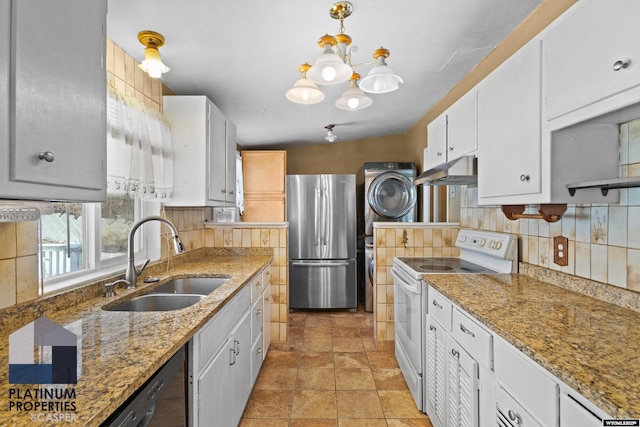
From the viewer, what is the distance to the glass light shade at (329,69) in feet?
4.74

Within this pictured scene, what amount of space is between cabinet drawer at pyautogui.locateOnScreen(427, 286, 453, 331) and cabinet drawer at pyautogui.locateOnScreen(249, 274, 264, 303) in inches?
44.8

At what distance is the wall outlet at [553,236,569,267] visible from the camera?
1.60 meters

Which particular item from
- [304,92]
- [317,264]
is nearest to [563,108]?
[304,92]

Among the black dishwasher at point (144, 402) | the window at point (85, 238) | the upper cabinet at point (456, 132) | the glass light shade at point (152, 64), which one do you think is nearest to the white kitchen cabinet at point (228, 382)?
the black dishwasher at point (144, 402)

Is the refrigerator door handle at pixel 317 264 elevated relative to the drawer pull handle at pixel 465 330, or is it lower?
lower

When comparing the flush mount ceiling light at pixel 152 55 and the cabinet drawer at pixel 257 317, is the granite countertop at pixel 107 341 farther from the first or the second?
the flush mount ceiling light at pixel 152 55

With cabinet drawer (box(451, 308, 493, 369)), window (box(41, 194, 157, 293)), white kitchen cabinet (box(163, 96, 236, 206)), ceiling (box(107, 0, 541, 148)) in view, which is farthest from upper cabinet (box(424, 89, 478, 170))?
window (box(41, 194, 157, 293))

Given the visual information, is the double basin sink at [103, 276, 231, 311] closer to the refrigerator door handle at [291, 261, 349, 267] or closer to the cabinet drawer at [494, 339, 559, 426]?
the cabinet drawer at [494, 339, 559, 426]

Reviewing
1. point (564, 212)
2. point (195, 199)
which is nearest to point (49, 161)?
point (195, 199)

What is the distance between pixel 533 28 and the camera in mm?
1917

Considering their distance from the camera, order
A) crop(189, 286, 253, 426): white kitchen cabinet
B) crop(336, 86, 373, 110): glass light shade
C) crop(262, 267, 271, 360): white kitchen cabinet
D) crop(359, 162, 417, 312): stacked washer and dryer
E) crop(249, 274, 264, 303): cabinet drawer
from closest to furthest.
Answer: crop(189, 286, 253, 426): white kitchen cabinet
crop(336, 86, 373, 110): glass light shade
crop(249, 274, 264, 303): cabinet drawer
crop(262, 267, 271, 360): white kitchen cabinet
crop(359, 162, 417, 312): stacked washer and dryer

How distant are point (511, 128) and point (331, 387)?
6.61 feet

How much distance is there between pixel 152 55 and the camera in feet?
5.35

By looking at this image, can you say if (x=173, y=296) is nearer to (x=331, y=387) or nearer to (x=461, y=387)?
(x=331, y=387)
